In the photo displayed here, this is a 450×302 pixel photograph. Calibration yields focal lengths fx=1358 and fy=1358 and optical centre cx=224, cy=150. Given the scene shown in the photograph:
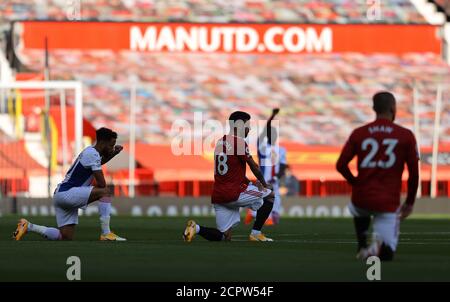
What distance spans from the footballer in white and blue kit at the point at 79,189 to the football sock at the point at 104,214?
2.30 feet

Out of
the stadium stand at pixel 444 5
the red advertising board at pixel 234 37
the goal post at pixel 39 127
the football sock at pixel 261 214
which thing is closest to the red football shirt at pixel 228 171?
the football sock at pixel 261 214

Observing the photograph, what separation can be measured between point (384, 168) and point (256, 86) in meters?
41.7

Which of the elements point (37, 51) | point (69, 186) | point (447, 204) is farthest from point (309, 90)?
point (69, 186)

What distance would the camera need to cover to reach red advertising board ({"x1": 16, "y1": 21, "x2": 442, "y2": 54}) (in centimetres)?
5869

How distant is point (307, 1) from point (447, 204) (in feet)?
72.4

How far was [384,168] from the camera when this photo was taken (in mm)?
14914

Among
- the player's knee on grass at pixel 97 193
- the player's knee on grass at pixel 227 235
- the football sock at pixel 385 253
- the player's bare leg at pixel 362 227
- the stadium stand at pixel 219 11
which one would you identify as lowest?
the player's knee on grass at pixel 227 235

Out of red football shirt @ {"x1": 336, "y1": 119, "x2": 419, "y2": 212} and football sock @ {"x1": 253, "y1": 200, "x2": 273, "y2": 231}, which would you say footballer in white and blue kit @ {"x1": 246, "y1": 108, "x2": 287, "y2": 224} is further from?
red football shirt @ {"x1": 336, "y1": 119, "x2": 419, "y2": 212}

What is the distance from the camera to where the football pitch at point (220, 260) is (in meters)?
12.8

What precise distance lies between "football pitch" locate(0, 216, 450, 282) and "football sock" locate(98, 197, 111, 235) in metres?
0.66

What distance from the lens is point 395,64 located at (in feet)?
196

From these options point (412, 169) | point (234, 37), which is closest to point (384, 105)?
point (412, 169)

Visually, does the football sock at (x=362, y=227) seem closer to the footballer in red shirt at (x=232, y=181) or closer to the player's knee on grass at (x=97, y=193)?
the footballer in red shirt at (x=232, y=181)

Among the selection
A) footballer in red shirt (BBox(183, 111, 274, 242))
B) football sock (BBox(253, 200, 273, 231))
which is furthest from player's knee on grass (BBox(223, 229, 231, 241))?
football sock (BBox(253, 200, 273, 231))
